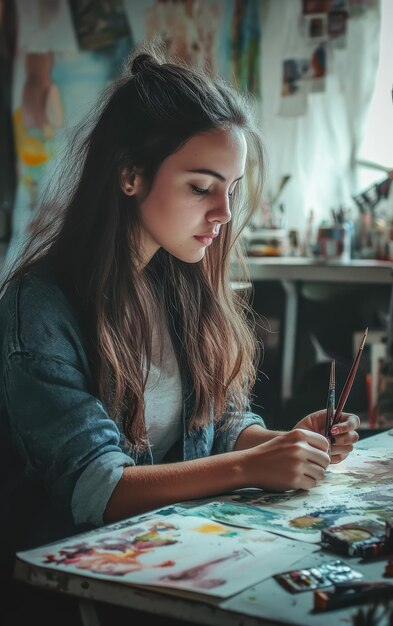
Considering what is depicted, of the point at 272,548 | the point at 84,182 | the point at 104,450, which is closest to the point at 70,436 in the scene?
the point at 104,450

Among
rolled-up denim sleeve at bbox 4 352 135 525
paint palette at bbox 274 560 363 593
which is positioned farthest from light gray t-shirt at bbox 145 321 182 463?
paint palette at bbox 274 560 363 593

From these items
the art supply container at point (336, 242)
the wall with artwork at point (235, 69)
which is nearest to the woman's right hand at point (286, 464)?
the art supply container at point (336, 242)

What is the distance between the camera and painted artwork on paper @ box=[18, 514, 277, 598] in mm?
936

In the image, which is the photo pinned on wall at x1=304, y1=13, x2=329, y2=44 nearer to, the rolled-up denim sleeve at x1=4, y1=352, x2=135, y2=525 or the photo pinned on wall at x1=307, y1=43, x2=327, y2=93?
the photo pinned on wall at x1=307, y1=43, x2=327, y2=93

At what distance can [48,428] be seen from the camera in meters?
1.25

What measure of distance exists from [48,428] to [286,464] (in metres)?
0.34

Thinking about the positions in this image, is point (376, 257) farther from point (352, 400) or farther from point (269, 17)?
point (269, 17)

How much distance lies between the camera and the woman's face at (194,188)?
1466 mm

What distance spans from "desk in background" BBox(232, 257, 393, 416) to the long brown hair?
189cm

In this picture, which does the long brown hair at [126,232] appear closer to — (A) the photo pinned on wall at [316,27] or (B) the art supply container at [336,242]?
(B) the art supply container at [336,242]

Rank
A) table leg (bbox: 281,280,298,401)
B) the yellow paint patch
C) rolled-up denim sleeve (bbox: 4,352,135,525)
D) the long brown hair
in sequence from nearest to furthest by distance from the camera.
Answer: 1. the yellow paint patch
2. rolled-up denim sleeve (bbox: 4,352,135,525)
3. the long brown hair
4. table leg (bbox: 281,280,298,401)

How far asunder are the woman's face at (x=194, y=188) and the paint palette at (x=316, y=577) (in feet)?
2.26

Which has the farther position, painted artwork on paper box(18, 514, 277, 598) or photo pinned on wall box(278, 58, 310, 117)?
photo pinned on wall box(278, 58, 310, 117)

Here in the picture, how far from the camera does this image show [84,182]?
4.97 ft
